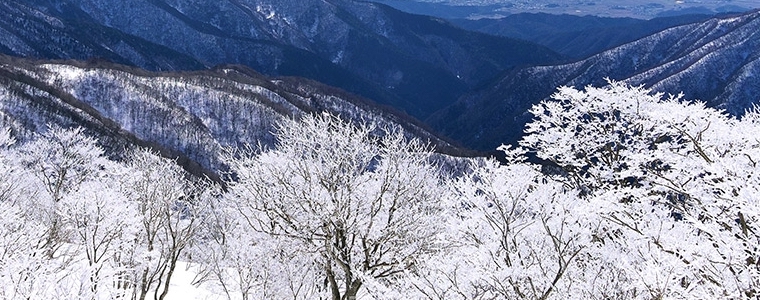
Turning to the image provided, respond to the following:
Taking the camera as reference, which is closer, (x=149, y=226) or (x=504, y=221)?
(x=504, y=221)

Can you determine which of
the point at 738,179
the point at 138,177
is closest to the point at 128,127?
the point at 138,177

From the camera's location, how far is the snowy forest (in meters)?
14.7

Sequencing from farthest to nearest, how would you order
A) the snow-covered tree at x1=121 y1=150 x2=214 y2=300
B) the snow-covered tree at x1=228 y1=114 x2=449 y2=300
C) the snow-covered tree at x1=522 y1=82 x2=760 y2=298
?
the snow-covered tree at x1=121 y1=150 x2=214 y2=300 → the snow-covered tree at x1=228 y1=114 x2=449 y2=300 → the snow-covered tree at x1=522 y1=82 x2=760 y2=298

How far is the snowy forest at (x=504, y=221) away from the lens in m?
14.7

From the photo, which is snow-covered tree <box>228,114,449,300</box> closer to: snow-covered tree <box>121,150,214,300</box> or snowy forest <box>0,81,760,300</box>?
snowy forest <box>0,81,760,300</box>

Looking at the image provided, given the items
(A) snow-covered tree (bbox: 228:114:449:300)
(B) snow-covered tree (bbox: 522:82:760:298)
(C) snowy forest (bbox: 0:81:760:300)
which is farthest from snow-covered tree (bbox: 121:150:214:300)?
(B) snow-covered tree (bbox: 522:82:760:298)

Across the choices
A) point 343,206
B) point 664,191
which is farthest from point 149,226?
point 664,191

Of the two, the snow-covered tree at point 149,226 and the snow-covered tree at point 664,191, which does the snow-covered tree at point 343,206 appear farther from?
the snow-covered tree at point 149,226

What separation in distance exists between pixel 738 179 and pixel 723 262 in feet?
8.60

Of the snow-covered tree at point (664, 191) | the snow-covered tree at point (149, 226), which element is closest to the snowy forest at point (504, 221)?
the snow-covered tree at point (664, 191)

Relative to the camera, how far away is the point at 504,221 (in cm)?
1933

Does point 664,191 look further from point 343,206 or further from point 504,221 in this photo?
point 343,206

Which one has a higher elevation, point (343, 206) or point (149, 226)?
point (343, 206)

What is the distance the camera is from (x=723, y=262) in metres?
12.1
